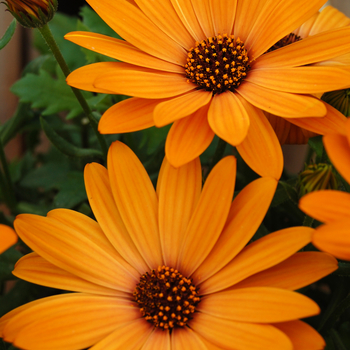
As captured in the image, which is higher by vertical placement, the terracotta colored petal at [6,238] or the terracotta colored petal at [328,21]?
the terracotta colored petal at [328,21]

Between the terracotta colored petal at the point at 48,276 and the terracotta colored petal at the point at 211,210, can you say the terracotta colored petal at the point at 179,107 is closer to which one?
the terracotta colored petal at the point at 211,210

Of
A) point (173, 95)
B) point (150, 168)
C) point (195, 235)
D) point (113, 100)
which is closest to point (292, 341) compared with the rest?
point (195, 235)

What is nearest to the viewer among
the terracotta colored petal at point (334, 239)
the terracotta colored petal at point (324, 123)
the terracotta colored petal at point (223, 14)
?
the terracotta colored petal at point (334, 239)

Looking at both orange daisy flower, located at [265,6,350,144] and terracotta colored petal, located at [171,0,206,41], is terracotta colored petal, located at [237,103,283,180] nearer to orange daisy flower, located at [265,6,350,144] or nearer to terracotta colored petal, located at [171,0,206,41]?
orange daisy flower, located at [265,6,350,144]

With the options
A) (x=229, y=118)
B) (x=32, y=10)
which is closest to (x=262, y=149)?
(x=229, y=118)

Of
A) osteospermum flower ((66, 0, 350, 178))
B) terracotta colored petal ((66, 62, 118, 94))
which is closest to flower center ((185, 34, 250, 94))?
osteospermum flower ((66, 0, 350, 178))

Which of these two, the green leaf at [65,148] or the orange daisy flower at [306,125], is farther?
the green leaf at [65,148]

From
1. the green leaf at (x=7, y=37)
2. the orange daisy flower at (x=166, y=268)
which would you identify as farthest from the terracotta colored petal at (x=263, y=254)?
the green leaf at (x=7, y=37)

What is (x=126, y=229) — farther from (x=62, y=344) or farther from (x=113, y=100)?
(x=113, y=100)
